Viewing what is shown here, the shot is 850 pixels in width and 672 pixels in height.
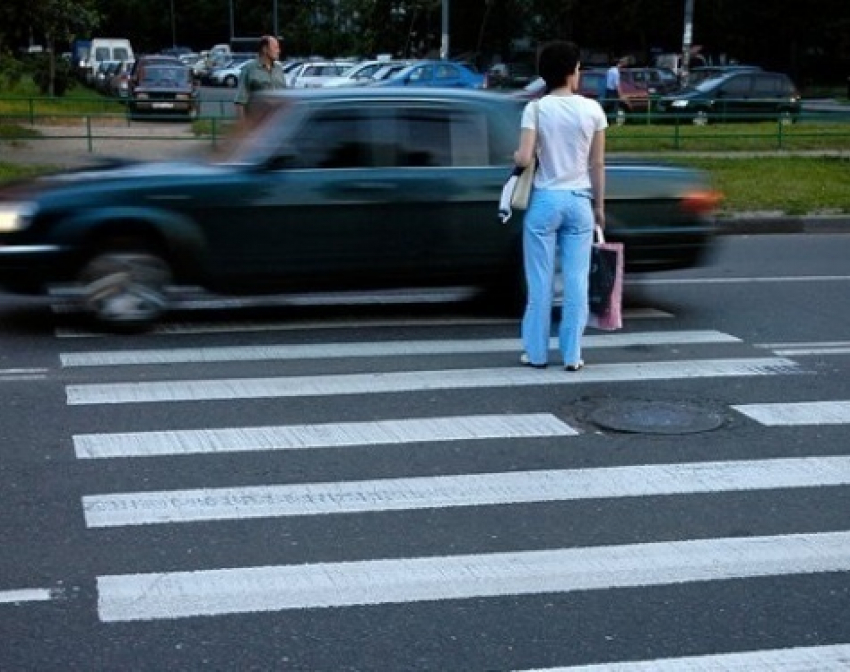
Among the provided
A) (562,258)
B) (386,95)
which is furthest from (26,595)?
(386,95)

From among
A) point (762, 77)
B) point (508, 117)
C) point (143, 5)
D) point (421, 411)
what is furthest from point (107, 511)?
point (143, 5)

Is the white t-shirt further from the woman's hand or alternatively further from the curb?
the curb

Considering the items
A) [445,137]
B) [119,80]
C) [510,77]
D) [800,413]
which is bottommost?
[119,80]

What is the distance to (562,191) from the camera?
27.3 ft

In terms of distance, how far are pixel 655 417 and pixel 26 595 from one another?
11.9 ft

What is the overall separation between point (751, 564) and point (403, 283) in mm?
4801

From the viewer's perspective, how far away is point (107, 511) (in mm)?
5977

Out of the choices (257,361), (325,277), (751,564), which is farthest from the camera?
(325,277)

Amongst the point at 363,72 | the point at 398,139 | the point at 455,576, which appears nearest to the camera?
the point at 455,576

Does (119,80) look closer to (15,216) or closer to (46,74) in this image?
(46,74)

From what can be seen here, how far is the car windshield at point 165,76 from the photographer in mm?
39719

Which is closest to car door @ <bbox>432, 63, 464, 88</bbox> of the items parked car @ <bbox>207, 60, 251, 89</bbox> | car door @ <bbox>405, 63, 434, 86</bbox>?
car door @ <bbox>405, 63, 434, 86</bbox>

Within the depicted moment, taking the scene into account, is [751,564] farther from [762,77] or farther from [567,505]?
[762,77]

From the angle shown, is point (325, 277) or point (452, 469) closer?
point (452, 469)
